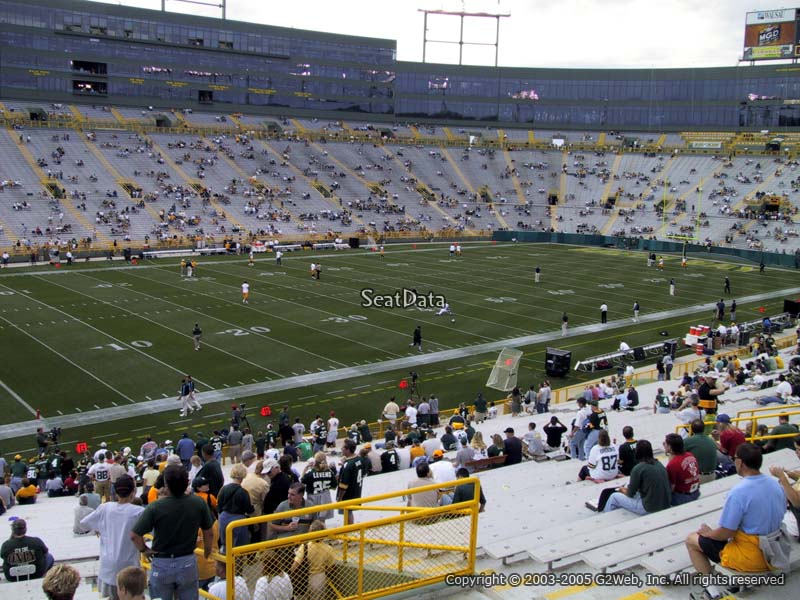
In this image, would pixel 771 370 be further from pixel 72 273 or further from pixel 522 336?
pixel 72 273

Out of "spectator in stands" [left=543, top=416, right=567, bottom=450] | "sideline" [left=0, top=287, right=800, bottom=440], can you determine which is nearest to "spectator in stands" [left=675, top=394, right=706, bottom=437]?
"spectator in stands" [left=543, top=416, right=567, bottom=450]

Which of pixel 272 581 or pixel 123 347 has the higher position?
pixel 272 581

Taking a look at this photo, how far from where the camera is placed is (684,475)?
7938 millimetres

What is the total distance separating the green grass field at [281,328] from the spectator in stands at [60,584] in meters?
15.6

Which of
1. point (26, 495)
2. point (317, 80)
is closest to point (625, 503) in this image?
point (26, 495)

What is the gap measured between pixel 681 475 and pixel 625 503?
0.66m

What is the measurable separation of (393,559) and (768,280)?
51.5 m

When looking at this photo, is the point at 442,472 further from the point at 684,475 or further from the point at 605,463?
the point at 684,475

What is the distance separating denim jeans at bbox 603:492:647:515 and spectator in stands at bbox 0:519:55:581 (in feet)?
19.7

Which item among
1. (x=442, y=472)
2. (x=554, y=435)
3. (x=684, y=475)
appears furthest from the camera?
(x=554, y=435)

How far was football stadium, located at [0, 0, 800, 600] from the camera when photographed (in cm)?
645

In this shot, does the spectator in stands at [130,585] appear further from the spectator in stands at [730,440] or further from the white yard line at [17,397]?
the white yard line at [17,397]

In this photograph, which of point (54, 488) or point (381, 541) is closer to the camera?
point (381, 541)

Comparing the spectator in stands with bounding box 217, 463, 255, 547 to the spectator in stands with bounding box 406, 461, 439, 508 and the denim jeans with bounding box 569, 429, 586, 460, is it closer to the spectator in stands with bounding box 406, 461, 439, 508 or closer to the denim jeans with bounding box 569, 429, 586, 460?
the spectator in stands with bounding box 406, 461, 439, 508
